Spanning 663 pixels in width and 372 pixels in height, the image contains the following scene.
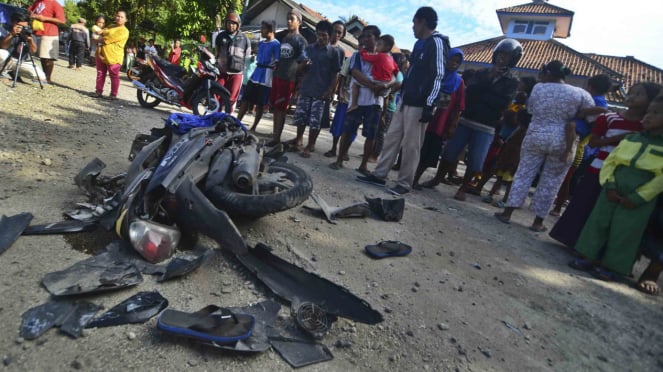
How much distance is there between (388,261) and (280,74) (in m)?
3.81

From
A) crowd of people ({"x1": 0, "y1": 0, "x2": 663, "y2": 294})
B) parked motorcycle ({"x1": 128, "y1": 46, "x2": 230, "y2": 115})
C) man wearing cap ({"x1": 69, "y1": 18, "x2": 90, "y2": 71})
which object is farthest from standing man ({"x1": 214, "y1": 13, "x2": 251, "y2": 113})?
man wearing cap ({"x1": 69, "y1": 18, "x2": 90, "y2": 71})

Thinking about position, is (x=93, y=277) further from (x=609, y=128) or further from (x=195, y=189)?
(x=609, y=128)

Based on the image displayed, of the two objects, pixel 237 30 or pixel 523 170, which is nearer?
pixel 523 170

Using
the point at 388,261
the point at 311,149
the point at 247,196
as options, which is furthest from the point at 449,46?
the point at 247,196

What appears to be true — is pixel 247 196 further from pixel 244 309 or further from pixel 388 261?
pixel 388 261

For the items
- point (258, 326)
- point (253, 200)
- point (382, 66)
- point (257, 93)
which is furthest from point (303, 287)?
point (257, 93)

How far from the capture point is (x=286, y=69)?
17.7ft

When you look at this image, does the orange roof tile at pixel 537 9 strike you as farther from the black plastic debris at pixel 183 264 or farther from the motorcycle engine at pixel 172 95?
the black plastic debris at pixel 183 264

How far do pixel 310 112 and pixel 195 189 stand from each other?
3311 millimetres

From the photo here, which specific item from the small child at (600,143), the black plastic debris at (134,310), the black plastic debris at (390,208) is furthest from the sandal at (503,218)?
the black plastic debris at (134,310)

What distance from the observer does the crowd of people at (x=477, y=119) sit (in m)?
3.07

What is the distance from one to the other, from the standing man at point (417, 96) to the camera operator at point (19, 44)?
6763mm

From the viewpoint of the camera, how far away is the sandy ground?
1494 mm

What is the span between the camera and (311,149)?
5535 millimetres
